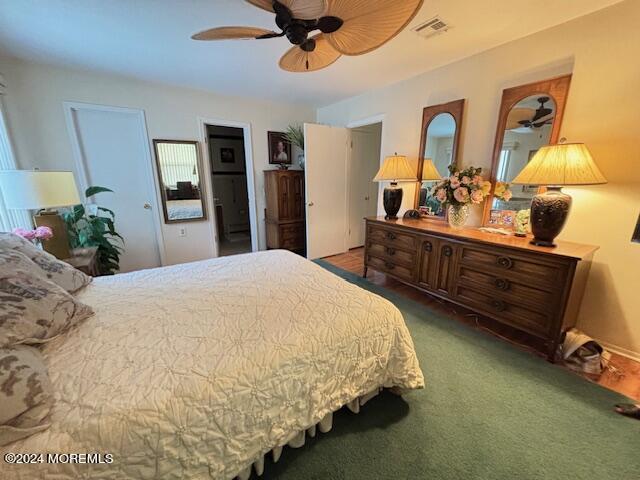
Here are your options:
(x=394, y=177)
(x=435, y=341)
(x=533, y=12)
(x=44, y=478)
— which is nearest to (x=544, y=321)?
(x=435, y=341)

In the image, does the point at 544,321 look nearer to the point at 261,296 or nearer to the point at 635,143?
A: the point at 635,143

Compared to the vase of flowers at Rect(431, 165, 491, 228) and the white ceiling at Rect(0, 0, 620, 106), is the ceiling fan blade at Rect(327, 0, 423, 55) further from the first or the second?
the vase of flowers at Rect(431, 165, 491, 228)

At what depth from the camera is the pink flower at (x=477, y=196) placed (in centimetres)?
222

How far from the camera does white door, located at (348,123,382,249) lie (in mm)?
4152

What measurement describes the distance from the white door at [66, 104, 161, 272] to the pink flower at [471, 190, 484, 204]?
371 cm

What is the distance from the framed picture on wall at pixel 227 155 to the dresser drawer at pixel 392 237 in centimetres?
392

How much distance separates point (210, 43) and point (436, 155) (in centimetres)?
243

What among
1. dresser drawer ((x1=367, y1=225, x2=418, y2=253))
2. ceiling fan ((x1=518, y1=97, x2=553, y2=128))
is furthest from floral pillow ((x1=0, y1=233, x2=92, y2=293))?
ceiling fan ((x1=518, y1=97, x2=553, y2=128))

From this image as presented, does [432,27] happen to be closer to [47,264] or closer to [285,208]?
[285,208]

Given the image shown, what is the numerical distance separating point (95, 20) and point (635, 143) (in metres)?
3.80

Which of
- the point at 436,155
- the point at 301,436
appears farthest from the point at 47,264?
the point at 436,155

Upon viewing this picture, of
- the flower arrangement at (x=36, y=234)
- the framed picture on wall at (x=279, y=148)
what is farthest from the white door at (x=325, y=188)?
the flower arrangement at (x=36, y=234)

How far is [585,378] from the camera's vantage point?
5.32ft

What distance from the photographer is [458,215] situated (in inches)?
93.7
